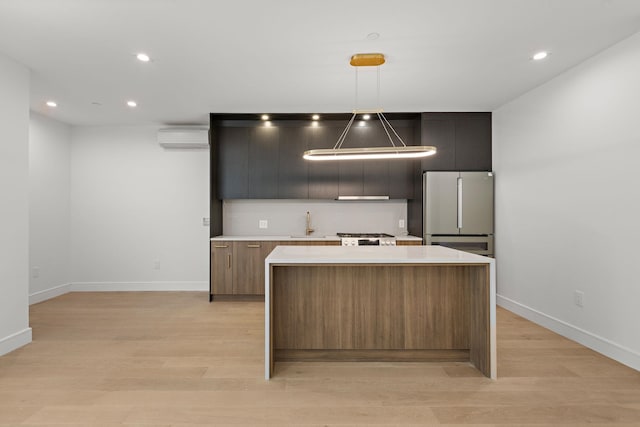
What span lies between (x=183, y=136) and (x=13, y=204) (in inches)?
98.4

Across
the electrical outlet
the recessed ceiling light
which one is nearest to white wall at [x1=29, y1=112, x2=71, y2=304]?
the recessed ceiling light

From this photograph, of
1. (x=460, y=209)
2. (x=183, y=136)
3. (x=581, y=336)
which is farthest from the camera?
(x=183, y=136)

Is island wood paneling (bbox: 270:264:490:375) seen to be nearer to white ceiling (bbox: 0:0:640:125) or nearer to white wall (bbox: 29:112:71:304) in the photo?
white ceiling (bbox: 0:0:640:125)

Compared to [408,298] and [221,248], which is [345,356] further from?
[221,248]

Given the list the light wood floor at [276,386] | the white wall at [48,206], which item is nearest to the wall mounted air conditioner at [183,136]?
the white wall at [48,206]

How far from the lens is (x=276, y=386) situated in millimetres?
2406

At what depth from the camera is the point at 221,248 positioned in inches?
188

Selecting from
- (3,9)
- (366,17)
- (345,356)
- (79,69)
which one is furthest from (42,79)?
(345,356)

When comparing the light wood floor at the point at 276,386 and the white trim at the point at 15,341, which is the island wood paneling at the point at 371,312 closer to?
the light wood floor at the point at 276,386

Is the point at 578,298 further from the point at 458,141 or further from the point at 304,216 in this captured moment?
the point at 304,216

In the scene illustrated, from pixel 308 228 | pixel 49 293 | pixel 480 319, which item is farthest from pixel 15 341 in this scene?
pixel 480 319

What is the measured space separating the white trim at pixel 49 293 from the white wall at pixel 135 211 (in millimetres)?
161

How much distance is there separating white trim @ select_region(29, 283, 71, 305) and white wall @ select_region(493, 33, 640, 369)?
6.55 metres

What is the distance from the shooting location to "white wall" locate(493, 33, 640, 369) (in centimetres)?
278
